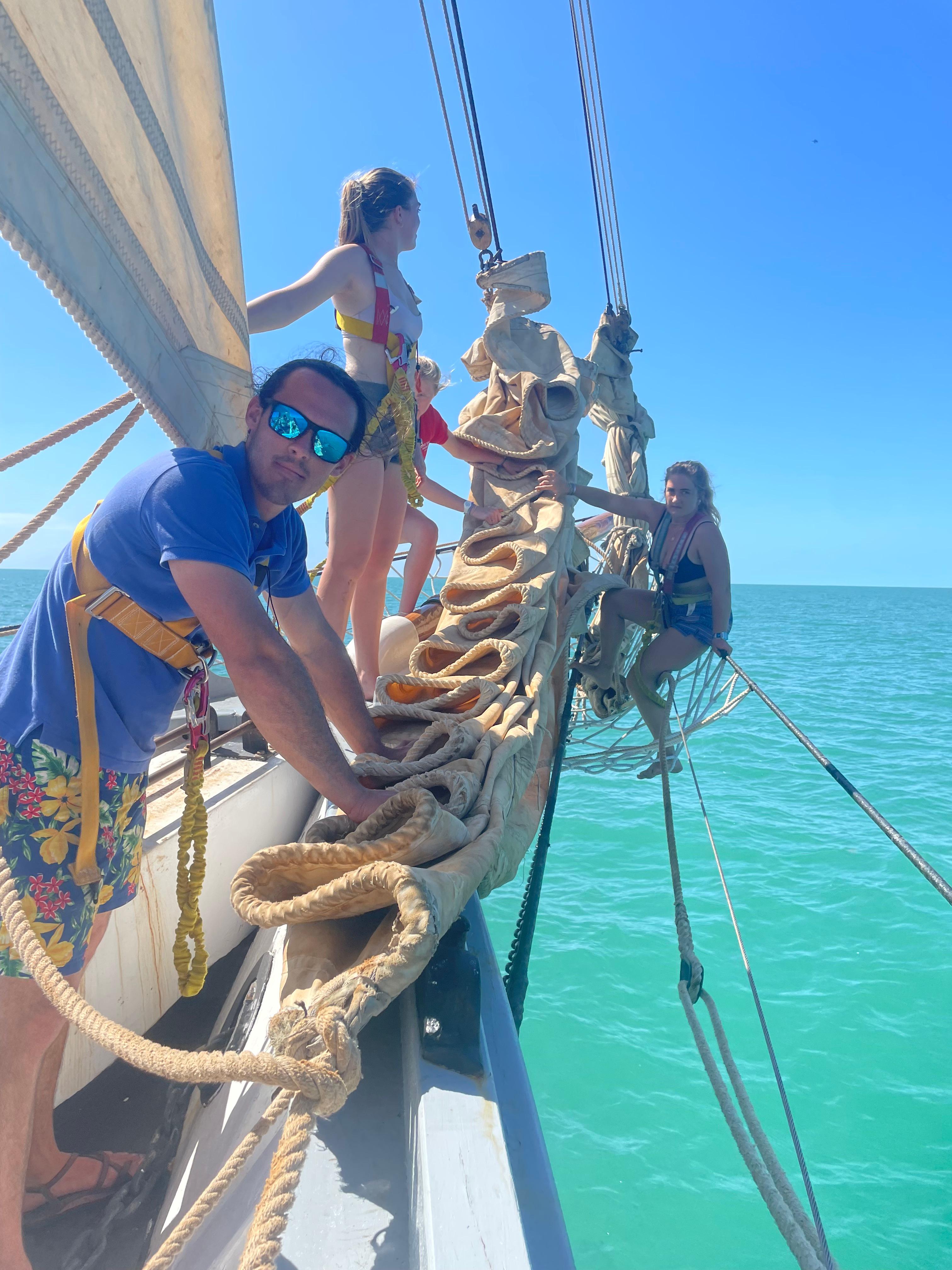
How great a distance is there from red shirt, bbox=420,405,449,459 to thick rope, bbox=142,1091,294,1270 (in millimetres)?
2433

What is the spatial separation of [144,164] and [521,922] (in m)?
1.63

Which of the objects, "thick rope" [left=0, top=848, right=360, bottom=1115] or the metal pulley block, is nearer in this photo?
"thick rope" [left=0, top=848, right=360, bottom=1115]

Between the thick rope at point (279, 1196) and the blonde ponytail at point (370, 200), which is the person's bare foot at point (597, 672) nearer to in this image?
the blonde ponytail at point (370, 200)

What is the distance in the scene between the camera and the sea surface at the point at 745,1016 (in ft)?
10.4

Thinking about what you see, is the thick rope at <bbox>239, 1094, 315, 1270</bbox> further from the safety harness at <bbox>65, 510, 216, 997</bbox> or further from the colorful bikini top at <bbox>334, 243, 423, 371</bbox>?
the colorful bikini top at <bbox>334, 243, 423, 371</bbox>

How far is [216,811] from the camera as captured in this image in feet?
7.34

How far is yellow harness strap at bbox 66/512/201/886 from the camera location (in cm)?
112

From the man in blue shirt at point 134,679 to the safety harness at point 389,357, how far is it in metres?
0.88

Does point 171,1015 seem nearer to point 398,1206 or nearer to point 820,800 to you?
point 398,1206

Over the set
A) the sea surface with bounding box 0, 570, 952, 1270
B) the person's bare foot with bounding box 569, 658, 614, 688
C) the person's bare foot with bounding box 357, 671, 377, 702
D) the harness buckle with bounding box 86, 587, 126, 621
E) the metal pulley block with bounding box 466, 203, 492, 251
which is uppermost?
the metal pulley block with bounding box 466, 203, 492, 251

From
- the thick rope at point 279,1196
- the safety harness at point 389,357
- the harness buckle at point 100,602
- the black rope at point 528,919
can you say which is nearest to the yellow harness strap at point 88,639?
the harness buckle at point 100,602

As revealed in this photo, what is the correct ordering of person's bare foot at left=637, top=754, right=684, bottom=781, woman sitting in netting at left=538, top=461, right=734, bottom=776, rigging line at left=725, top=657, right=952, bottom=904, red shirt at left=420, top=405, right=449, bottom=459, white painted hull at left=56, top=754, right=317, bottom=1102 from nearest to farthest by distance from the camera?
rigging line at left=725, top=657, right=952, bottom=904 < white painted hull at left=56, top=754, right=317, bottom=1102 < red shirt at left=420, top=405, right=449, bottom=459 < woman sitting in netting at left=538, top=461, right=734, bottom=776 < person's bare foot at left=637, top=754, right=684, bottom=781

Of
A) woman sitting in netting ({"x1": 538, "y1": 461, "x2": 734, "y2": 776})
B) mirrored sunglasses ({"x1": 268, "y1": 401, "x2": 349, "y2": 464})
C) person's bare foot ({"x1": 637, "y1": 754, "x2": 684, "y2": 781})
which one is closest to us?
mirrored sunglasses ({"x1": 268, "y1": 401, "x2": 349, "y2": 464})

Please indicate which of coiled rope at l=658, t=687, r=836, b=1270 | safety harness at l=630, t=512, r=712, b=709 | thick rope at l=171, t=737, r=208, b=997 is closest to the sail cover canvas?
thick rope at l=171, t=737, r=208, b=997
